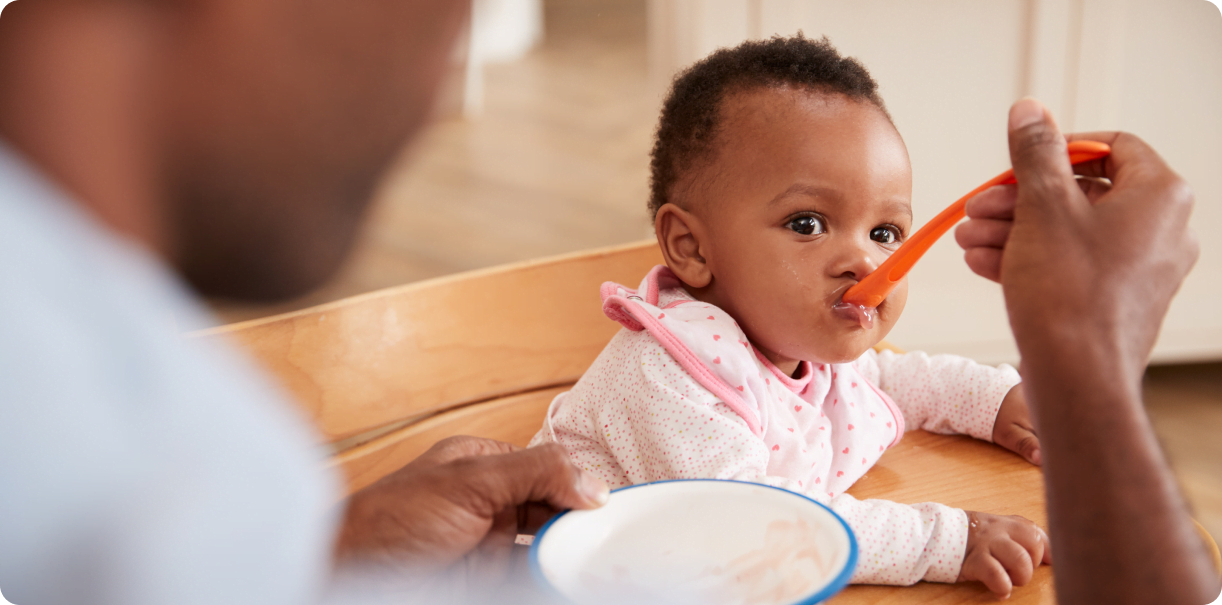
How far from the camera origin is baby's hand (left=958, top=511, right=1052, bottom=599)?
0.63 metres

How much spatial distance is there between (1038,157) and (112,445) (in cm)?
54

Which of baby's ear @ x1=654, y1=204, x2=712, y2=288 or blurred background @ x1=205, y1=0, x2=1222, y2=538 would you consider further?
blurred background @ x1=205, y1=0, x2=1222, y2=538

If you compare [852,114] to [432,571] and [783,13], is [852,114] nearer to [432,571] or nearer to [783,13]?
[432,571]

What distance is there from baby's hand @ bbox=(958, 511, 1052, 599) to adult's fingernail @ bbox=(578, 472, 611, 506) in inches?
11.2

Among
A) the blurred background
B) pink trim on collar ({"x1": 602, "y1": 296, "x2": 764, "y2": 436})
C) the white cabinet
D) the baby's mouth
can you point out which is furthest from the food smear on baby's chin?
the white cabinet

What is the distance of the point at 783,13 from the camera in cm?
193

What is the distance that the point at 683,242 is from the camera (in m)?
0.88

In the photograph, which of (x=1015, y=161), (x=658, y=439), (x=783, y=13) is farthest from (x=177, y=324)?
(x=783, y=13)

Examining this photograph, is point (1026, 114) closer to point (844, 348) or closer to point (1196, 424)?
point (844, 348)

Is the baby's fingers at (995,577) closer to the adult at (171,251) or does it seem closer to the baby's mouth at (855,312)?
the baby's mouth at (855,312)

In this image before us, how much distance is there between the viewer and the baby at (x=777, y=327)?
2.30 feet

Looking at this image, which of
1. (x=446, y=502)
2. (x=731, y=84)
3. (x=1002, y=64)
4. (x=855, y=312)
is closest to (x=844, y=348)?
(x=855, y=312)

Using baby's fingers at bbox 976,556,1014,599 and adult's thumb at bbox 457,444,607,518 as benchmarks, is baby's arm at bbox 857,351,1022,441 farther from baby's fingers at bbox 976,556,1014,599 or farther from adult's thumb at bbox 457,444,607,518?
adult's thumb at bbox 457,444,607,518

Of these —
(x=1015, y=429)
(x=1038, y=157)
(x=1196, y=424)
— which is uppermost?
(x=1038, y=157)
